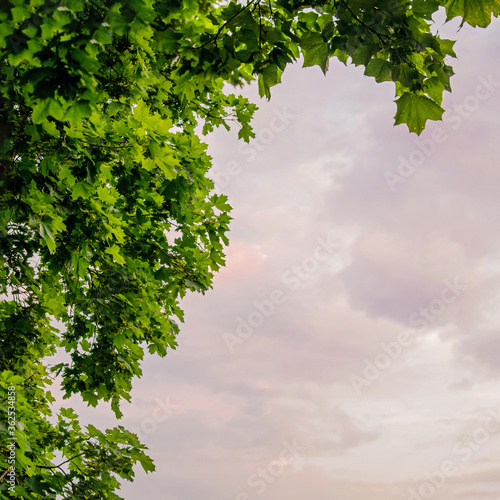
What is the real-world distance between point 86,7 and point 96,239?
8.78ft

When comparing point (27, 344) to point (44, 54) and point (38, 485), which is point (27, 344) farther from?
point (44, 54)

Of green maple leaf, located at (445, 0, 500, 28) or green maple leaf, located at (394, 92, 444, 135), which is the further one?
green maple leaf, located at (394, 92, 444, 135)

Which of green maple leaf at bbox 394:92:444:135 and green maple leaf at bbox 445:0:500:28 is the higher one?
→ green maple leaf at bbox 445:0:500:28

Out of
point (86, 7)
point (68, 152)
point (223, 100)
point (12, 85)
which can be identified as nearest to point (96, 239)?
point (68, 152)

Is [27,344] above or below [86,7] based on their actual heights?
below

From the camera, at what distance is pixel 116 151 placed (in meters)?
5.60

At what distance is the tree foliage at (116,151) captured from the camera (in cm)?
279

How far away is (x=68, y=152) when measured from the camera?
5.28 m

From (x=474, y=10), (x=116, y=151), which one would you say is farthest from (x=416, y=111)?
(x=116, y=151)

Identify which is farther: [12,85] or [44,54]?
[12,85]

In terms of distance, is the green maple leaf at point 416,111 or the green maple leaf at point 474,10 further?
the green maple leaf at point 416,111

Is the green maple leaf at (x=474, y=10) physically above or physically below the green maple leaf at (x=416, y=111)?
above

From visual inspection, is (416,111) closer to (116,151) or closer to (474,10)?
(474,10)

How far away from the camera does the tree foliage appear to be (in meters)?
2.79
